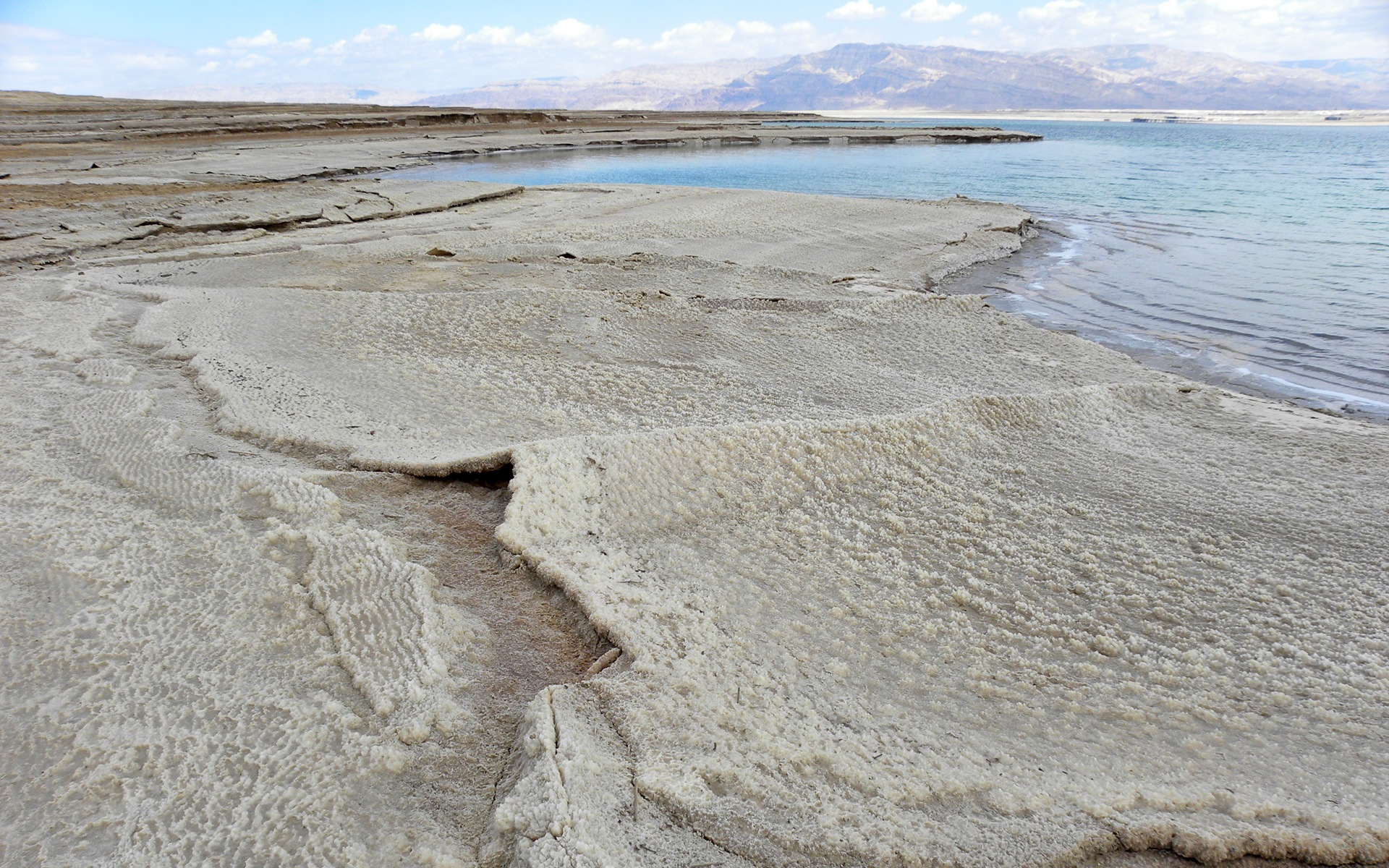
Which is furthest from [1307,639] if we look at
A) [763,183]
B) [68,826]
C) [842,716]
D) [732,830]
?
[763,183]

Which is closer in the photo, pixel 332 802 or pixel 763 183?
pixel 332 802

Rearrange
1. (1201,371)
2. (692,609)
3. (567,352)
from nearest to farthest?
1. (692,609)
2. (567,352)
3. (1201,371)

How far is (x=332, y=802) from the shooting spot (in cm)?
122

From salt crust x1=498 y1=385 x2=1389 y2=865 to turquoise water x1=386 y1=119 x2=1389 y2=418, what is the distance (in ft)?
7.26

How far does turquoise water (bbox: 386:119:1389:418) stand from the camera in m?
4.85

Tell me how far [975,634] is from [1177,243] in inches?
359

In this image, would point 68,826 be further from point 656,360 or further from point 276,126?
point 276,126

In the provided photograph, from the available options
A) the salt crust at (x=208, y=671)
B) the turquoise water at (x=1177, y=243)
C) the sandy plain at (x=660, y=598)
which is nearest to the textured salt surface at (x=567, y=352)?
the sandy plain at (x=660, y=598)

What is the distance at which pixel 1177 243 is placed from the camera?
28.9ft

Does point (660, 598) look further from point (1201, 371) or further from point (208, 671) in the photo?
point (1201, 371)

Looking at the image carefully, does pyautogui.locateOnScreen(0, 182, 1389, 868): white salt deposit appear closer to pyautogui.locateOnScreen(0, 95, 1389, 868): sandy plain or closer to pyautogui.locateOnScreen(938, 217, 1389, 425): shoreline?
pyautogui.locateOnScreen(0, 95, 1389, 868): sandy plain

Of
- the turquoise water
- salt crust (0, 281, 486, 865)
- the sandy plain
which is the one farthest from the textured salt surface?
the turquoise water

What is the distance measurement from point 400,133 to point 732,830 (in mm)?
30793

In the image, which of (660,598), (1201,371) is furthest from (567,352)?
(1201,371)
